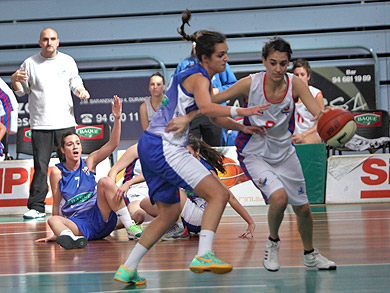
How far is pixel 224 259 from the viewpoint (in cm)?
357

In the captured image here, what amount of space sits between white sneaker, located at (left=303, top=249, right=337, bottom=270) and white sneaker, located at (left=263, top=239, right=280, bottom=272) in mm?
157

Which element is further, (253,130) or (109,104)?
(109,104)

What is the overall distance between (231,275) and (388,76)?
7.30m

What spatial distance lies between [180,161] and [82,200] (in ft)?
6.61

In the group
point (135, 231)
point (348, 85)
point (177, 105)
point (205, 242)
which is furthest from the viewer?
point (348, 85)

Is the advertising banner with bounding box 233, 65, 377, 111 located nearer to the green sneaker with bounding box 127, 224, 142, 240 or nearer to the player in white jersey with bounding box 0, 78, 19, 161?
the player in white jersey with bounding box 0, 78, 19, 161

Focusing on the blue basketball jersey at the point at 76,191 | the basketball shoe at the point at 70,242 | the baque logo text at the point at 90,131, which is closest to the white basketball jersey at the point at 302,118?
the baque logo text at the point at 90,131

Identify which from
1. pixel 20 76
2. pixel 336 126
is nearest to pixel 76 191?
pixel 20 76

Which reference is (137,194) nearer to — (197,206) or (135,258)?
(197,206)

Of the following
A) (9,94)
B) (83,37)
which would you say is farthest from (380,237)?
(83,37)

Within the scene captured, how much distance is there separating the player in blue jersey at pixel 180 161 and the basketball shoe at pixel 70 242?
1477mm

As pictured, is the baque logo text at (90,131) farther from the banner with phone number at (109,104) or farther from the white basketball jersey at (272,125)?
the white basketball jersey at (272,125)

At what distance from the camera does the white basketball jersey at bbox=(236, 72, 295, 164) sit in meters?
3.28

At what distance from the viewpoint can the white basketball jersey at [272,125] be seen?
3.28 metres
